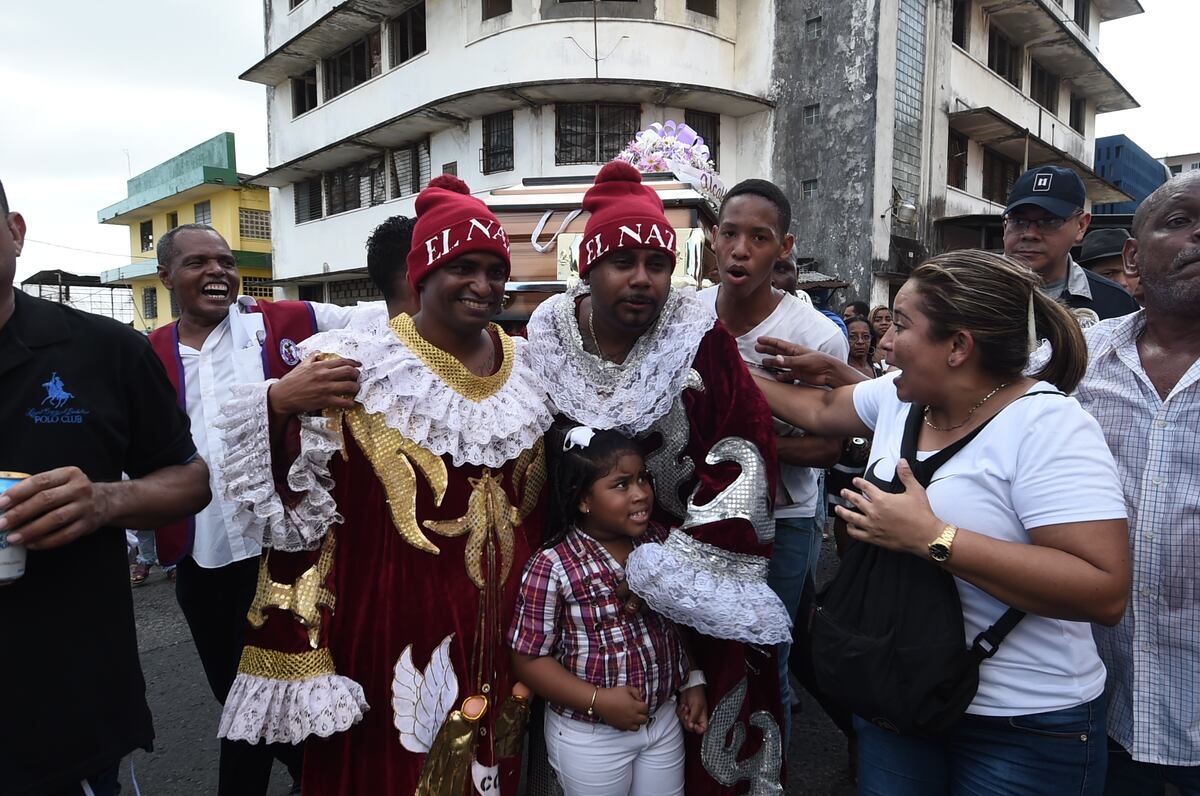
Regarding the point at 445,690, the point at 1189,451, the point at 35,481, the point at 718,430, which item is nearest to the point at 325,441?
the point at 35,481

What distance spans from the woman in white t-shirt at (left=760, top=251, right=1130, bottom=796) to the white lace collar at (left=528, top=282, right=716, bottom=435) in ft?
1.90

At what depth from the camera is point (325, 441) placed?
1.85 meters

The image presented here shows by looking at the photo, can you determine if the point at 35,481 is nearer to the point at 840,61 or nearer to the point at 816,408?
the point at 816,408

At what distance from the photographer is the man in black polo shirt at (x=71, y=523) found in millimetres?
1363

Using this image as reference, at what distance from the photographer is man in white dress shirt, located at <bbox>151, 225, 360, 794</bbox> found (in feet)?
8.44

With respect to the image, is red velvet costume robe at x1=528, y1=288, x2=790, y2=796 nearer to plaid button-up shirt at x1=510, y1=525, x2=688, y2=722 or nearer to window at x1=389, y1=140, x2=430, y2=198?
plaid button-up shirt at x1=510, y1=525, x2=688, y2=722

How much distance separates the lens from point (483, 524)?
2.01m

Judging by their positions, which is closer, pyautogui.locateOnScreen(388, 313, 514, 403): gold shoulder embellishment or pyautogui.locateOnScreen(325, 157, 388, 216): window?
pyautogui.locateOnScreen(388, 313, 514, 403): gold shoulder embellishment

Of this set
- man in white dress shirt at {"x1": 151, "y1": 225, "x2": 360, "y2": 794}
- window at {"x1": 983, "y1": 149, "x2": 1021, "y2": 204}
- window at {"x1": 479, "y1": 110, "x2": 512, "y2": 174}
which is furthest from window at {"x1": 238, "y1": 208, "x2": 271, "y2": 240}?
man in white dress shirt at {"x1": 151, "y1": 225, "x2": 360, "y2": 794}

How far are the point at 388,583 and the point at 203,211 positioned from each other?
29.8 m

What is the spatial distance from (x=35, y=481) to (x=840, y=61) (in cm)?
1479

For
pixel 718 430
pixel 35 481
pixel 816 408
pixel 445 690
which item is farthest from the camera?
pixel 816 408

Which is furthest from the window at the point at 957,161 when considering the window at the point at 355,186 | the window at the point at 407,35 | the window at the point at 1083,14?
the window at the point at 355,186

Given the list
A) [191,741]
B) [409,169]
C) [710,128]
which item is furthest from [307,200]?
[191,741]
